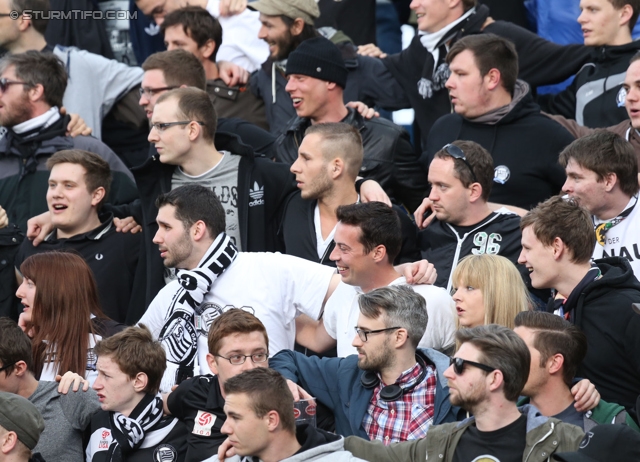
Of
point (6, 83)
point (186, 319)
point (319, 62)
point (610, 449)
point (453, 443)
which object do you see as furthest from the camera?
point (6, 83)

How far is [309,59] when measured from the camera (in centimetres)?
908

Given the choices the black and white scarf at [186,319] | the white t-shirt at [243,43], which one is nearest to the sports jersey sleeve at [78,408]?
the black and white scarf at [186,319]

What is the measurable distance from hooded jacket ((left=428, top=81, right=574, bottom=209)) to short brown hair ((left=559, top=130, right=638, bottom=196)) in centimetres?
102

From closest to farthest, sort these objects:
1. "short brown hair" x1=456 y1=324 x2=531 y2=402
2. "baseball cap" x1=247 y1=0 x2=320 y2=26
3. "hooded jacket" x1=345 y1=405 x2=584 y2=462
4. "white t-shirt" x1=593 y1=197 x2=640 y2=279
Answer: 1. "hooded jacket" x1=345 y1=405 x2=584 y2=462
2. "short brown hair" x1=456 y1=324 x2=531 y2=402
3. "white t-shirt" x1=593 y1=197 x2=640 y2=279
4. "baseball cap" x1=247 y1=0 x2=320 y2=26

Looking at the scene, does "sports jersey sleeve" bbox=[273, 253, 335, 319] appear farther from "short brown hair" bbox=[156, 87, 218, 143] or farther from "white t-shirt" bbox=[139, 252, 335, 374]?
"short brown hair" bbox=[156, 87, 218, 143]

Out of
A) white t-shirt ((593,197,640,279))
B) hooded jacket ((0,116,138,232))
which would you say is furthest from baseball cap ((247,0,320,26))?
white t-shirt ((593,197,640,279))

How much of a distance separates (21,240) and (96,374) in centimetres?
167

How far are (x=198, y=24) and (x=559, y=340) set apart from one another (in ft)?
16.5

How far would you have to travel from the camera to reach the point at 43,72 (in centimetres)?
940

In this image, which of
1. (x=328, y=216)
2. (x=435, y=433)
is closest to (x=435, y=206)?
(x=328, y=216)

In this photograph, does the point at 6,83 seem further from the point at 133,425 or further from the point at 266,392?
the point at 266,392

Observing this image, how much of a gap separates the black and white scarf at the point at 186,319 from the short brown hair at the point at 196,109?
1.25 meters

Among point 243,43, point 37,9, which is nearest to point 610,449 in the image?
point 243,43

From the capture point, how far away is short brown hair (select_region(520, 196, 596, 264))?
21.9 ft
